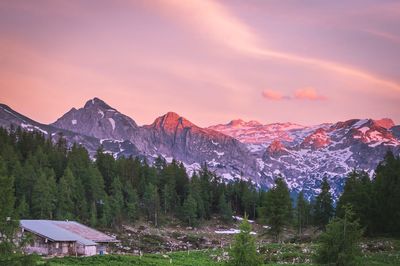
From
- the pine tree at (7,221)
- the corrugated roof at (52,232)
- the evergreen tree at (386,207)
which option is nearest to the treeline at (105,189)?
Answer: the corrugated roof at (52,232)

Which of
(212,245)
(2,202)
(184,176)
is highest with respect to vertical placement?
(184,176)

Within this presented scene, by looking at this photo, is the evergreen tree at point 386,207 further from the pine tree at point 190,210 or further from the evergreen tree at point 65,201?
the evergreen tree at point 65,201

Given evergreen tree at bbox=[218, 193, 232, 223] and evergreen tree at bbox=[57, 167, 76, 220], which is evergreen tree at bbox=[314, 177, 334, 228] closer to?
evergreen tree at bbox=[218, 193, 232, 223]

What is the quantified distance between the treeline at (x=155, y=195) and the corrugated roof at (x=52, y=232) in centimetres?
394

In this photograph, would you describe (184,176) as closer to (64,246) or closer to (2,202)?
(64,246)

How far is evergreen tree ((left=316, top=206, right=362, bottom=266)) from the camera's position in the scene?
4012 cm

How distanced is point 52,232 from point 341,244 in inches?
1928

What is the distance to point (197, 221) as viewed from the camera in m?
134

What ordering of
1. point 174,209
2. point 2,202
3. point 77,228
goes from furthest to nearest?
point 174,209
point 77,228
point 2,202

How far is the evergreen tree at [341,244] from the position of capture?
40125 mm

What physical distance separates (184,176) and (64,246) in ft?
265

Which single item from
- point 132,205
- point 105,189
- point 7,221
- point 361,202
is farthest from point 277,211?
point 7,221

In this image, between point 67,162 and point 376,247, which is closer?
point 376,247

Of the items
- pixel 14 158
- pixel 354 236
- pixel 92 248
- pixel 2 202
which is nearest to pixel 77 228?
pixel 92 248
